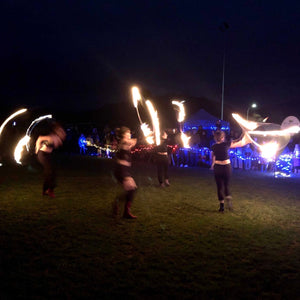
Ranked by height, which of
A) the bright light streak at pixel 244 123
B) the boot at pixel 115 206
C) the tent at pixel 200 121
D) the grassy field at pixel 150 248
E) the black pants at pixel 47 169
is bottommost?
the grassy field at pixel 150 248

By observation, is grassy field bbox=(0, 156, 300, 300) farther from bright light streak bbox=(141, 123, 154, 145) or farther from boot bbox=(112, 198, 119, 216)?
bright light streak bbox=(141, 123, 154, 145)

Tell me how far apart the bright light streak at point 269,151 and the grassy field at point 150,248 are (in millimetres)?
7550

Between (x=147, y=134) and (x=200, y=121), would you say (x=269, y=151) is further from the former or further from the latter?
(x=200, y=121)

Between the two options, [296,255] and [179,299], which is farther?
[296,255]

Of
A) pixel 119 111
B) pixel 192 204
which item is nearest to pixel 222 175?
pixel 192 204

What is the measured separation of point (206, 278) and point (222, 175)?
4.18 metres

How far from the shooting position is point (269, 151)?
688 inches

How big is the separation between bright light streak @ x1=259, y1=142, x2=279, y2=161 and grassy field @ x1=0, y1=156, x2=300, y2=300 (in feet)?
24.8

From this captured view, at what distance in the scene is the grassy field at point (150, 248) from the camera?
405cm

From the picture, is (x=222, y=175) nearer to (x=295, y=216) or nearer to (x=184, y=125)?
(x=295, y=216)

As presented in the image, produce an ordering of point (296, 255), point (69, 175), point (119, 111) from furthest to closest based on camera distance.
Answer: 1. point (119, 111)
2. point (69, 175)
3. point (296, 255)

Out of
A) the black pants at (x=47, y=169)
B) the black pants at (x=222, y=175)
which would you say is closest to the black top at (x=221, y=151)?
the black pants at (x=222, y=175)

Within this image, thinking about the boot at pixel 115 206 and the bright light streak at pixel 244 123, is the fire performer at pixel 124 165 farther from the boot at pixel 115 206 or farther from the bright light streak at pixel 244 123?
the bright light streak at pixel 244 123

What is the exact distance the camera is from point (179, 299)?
12.4 feet
